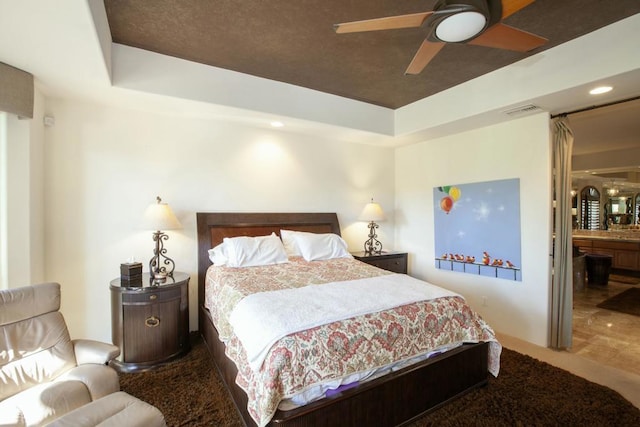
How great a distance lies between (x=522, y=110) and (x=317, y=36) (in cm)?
227

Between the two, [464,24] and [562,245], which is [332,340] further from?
[562,245]

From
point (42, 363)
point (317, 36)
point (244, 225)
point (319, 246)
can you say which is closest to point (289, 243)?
point (319, 246)

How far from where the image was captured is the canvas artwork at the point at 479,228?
3408 millimetres

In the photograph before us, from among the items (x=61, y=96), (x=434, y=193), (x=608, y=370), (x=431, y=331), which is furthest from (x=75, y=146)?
(x=608, y=370)

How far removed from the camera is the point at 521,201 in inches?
131

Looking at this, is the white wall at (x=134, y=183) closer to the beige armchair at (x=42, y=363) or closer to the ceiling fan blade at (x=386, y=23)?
the beige armchair at (x=42, y=363)

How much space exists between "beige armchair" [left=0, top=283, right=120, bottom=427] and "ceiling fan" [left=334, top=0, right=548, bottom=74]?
2.43 metres

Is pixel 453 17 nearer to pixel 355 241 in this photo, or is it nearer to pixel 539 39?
pixel 539 39

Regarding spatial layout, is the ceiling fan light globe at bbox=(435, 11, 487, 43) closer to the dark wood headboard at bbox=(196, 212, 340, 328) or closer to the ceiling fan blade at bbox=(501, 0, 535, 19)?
the ceiling fan blade at bbox=(501, 0, 535, 19)

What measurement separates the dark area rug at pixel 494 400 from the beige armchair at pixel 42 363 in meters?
0.65

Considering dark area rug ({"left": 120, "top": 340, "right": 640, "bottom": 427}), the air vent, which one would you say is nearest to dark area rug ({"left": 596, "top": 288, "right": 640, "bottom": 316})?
dark area rug ({"left": 120, "top": 340, "right": 640, "bottom": 427})

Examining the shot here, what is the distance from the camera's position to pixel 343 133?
4.03 metres

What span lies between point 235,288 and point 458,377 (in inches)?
70.9

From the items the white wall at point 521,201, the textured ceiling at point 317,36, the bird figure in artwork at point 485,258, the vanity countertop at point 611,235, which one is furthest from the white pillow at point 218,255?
the vanity countertop at point 611,235
